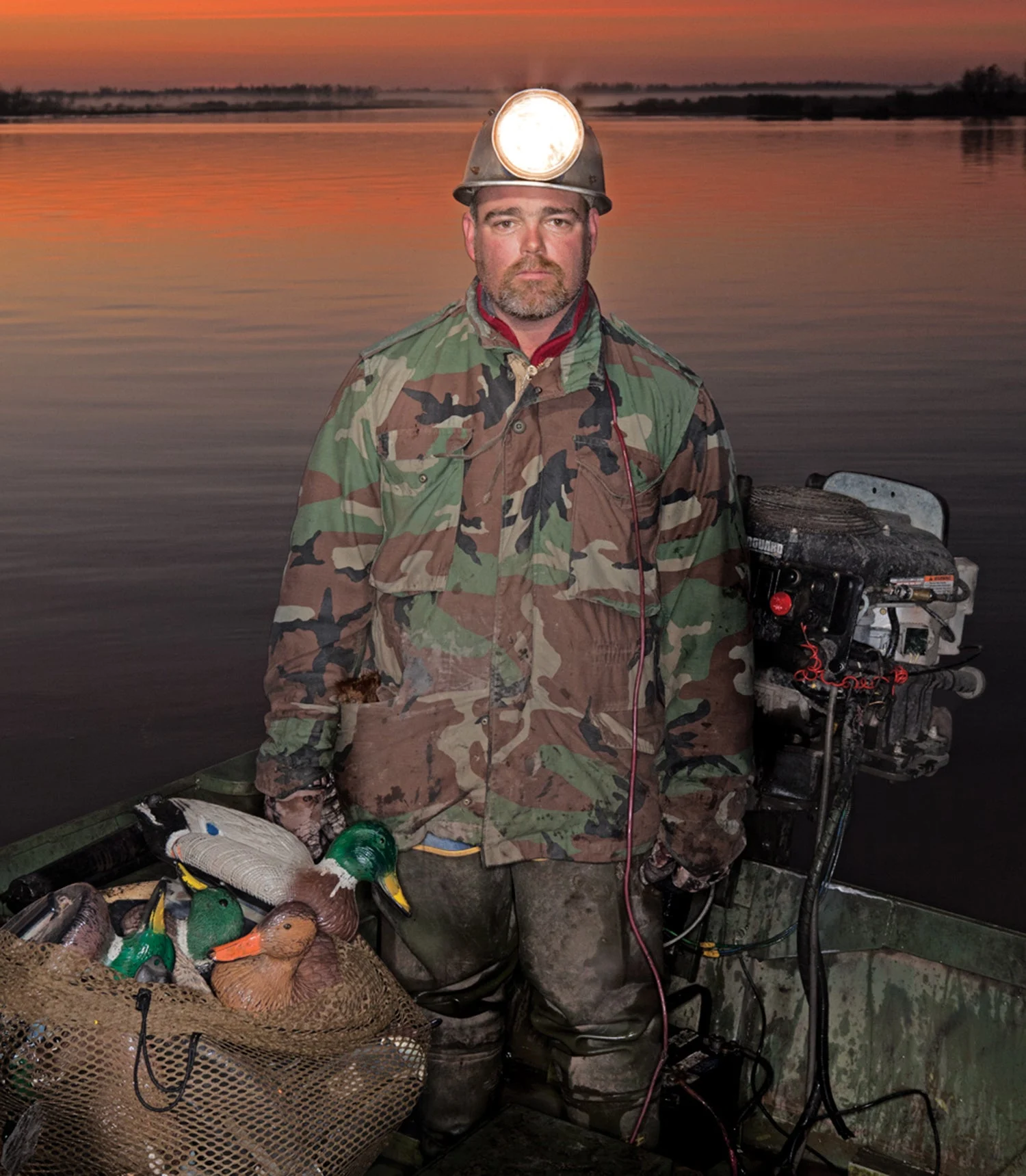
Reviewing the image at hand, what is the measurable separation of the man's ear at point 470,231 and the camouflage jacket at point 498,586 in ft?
0.34

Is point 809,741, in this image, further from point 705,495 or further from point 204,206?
point 204,206

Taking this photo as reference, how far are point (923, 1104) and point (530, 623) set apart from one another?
4.46 ft

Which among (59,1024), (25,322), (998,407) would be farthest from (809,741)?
(25,322)

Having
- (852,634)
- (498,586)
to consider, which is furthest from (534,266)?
(852,634)

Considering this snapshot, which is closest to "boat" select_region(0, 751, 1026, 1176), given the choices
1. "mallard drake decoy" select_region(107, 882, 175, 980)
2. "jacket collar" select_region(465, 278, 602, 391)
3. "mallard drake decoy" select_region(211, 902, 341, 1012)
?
"mallard drake decoy" select_region(107, 882, 175, 980)

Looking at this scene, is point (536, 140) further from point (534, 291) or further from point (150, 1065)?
point (150, 1065)

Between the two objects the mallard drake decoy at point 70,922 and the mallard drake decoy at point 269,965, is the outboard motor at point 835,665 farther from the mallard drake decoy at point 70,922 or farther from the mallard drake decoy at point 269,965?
the mallard drake decoy at point 70,922

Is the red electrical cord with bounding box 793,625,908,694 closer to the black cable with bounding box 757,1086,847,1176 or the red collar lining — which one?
the red collar lining

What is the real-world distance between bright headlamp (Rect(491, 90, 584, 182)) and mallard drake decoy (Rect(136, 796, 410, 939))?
1.15 metres

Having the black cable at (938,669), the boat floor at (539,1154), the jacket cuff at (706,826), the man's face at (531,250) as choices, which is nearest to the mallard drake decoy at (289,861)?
the boat floor at (539,1154)

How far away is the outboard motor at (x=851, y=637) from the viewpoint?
3.14 m

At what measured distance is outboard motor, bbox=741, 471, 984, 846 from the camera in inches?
124

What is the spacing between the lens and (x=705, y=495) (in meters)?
2.88

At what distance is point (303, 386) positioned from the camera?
12117mm
